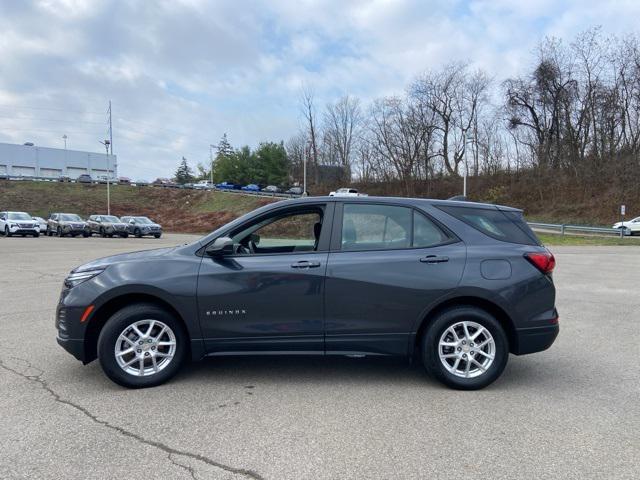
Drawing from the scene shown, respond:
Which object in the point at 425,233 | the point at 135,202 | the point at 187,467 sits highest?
the point at 135,202

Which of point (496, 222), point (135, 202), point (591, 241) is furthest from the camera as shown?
point (135, 202)

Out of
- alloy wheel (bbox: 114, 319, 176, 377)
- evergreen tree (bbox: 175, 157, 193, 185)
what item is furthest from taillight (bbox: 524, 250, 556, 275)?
evergreen tree (bbox: 175, 157, 193, 185)

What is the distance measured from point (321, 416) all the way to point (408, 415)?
2.31 ft

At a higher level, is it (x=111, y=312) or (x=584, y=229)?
(x=584, y=229)

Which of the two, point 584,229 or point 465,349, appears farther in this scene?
point 584,229

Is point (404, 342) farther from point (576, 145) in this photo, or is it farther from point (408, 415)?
point (576, 145)

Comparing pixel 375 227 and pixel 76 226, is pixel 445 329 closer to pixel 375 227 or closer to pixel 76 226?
pixel 375 227

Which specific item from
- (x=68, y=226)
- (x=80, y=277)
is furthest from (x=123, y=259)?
(x=68, y=226)

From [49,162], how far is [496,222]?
11111cm

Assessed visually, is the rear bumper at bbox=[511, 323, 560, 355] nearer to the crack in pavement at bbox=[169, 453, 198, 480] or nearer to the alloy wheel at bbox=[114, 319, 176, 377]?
the crack in pavement at bbox=[169, 453, 198, 480]

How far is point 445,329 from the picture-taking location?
4.27m

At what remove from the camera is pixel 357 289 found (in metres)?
4.24

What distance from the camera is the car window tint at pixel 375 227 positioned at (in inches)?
174

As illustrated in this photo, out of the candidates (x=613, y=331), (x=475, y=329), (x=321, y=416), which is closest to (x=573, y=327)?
(x=613, y=331)
